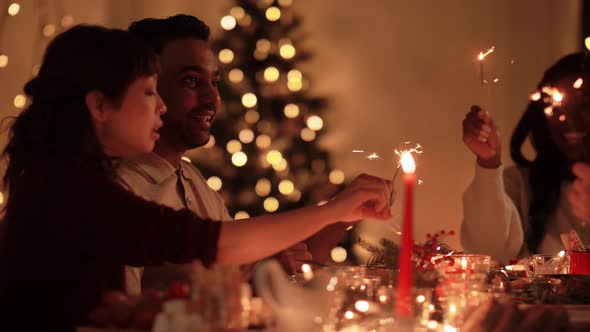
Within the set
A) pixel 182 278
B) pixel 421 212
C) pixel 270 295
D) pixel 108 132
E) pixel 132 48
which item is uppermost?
pixel 421 212

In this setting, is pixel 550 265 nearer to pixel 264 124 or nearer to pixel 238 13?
pixel 264 124

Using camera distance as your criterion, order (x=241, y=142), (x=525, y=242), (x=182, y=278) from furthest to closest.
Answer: (x=241, y=142), (x=525, y=242), (x=182, y=278)

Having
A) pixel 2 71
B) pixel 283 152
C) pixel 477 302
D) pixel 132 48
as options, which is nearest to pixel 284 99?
pixel 283 152

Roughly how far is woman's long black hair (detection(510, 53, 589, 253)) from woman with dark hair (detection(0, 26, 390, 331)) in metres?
1.95

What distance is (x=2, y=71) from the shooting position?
144 inches

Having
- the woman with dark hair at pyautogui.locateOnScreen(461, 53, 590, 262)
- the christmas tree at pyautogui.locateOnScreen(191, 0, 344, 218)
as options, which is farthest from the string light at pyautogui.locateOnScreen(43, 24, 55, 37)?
the woman with dark hair at pyautogui.locateOnScreen(461, 53, 590, 262)

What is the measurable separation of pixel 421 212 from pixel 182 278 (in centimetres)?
352

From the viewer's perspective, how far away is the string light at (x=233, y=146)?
424 cm

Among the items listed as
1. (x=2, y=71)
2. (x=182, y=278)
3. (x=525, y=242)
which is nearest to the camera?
(x=182, y=278)

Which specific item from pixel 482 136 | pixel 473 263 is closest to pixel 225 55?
pixel 482 136

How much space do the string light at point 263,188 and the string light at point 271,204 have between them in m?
0.04

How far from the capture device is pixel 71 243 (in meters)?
1.25

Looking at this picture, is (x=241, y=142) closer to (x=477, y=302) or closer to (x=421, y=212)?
(x=421, y=212)

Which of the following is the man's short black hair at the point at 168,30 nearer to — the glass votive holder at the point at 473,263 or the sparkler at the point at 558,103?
the glass votive holder at the point at 473,263
